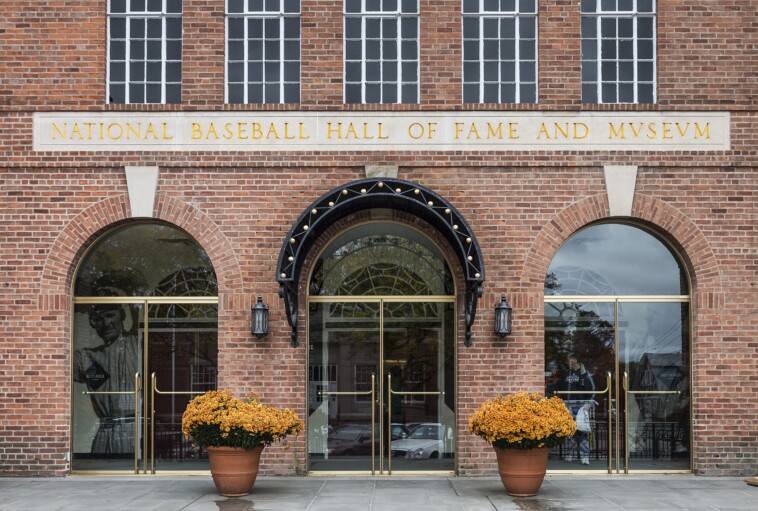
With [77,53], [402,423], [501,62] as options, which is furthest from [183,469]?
[501,62]

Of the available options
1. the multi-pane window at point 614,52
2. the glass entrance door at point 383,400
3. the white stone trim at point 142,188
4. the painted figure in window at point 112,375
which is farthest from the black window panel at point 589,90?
the painted figure in window at point 112,375

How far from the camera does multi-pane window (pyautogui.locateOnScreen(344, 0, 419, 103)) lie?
45.2 ft

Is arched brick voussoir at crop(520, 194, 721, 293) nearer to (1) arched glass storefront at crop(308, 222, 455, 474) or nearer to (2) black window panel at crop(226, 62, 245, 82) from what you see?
(1) arched glass storefront at crop(308, 222, 455, 474)

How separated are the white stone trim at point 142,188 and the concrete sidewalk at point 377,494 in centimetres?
393

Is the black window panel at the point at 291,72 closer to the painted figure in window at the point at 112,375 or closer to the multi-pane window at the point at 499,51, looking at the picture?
the multi-pane window at the point at 499,51

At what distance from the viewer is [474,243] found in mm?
12406

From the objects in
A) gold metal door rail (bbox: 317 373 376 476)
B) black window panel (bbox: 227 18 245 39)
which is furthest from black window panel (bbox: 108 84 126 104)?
gold metal door rail (bbox: 317 373 376 476)

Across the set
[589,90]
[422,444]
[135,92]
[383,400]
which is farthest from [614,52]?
[135,92]

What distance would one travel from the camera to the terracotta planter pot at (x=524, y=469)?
1141cm

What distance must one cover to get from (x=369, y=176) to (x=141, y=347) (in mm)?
4264

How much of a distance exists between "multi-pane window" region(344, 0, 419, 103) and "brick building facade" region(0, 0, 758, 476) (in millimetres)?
209

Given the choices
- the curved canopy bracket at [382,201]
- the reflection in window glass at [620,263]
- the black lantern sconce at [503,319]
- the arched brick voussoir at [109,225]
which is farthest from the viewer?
the reflection in window glass at [620,263]

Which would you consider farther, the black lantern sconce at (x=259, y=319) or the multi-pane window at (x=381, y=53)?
the multi-pane window at (x=381, y=53)

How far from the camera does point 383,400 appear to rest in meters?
13.6
